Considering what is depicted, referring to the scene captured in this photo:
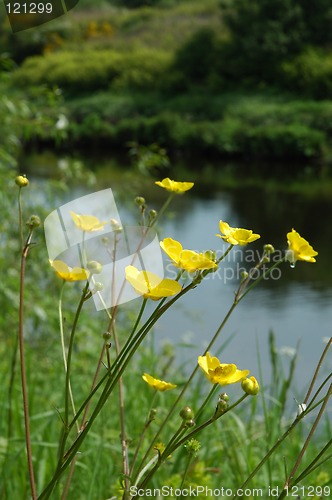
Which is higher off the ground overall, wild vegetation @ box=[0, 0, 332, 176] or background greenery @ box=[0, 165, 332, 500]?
background greenery @ box=[0, 165, 332, 500]

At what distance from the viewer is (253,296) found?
326 cm

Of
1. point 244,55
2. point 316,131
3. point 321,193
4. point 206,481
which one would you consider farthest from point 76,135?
point 206,481

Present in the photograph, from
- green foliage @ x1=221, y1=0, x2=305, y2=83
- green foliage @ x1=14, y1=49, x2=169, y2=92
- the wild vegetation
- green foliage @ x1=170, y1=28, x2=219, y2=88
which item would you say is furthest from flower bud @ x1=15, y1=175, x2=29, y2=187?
green foliage @ x1=170, y1=28, x2=219, y2=88

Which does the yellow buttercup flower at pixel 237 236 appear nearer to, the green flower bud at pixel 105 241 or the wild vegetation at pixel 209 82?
the green flower bud at pixel 105 241

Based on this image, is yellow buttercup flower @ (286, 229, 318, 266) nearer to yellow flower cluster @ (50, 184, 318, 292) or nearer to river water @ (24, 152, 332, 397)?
yellow flower cluster @ (50, 184, 318, 292)

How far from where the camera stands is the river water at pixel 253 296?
7.09 ft

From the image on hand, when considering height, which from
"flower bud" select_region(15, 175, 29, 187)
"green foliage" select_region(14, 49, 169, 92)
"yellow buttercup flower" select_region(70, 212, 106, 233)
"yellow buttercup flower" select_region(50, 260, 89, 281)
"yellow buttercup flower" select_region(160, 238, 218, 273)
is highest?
"flower bud" select_region(15, 175, 29, 187)

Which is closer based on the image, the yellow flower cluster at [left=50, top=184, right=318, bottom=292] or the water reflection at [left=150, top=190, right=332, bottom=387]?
the yellow flower cluster at [left=50, top=184, right=318, bottom=292]

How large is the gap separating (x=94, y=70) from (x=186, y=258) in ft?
38.3

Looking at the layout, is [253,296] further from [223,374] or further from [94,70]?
[94,70]

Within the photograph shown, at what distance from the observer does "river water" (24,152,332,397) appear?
7.09 feet

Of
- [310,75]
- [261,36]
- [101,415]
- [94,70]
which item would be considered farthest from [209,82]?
[101,415]

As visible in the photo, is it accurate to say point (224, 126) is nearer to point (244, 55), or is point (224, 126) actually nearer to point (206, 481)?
point (244, 55)

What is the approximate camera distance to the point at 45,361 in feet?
5.33
